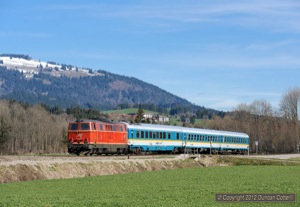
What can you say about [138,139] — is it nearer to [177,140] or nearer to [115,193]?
[177,140]

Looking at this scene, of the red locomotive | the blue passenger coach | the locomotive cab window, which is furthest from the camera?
the blue passenger coach

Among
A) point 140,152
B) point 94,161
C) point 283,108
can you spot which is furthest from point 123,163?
point 283,108

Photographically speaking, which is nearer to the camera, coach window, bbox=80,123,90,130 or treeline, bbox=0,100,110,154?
coach window, bbox=80,123,90,130

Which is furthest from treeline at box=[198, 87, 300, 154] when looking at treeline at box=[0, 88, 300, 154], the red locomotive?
the red locomotive

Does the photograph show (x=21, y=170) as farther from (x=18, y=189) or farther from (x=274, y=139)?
(x=274, y=139)

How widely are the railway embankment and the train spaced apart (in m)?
6.32

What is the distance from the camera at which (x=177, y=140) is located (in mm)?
72750

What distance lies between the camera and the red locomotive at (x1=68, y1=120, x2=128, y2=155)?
54406 mm

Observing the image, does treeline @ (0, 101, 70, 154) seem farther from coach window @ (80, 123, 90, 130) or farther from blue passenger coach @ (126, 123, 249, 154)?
coach window @ (80, 123, 90, 130)

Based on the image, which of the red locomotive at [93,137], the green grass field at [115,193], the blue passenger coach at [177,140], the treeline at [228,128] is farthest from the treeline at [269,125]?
the green grass field at [115,193]

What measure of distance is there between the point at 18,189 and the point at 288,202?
14.2 m

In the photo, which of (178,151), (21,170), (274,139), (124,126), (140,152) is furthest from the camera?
(274,139)

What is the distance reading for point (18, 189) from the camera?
29578 millimetres

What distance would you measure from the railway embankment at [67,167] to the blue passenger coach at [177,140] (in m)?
8.04
